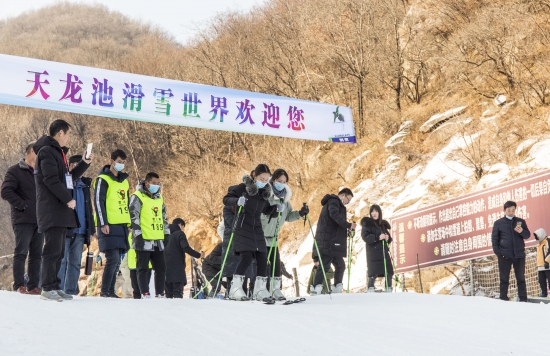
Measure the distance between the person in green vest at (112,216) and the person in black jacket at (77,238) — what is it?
0.47 feet

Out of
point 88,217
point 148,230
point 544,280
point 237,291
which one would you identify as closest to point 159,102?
point 148,230

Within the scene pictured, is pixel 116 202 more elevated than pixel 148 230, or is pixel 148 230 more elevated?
pixel 116 202

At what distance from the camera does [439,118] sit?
2145 cm

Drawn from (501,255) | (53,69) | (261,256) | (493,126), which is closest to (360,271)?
(493,126)

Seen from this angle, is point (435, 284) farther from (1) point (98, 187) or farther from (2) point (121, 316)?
(2) point (121, 316)

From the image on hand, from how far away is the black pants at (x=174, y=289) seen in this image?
11.0 metres

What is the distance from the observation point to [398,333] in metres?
6.15

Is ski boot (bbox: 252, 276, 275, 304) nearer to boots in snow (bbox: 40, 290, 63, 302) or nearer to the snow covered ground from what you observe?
the snow covered ground

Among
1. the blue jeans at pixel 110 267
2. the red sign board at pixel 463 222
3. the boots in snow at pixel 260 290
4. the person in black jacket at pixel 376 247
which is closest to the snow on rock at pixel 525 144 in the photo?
the red sign board at pixel 463 222

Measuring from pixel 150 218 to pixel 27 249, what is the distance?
203 cm

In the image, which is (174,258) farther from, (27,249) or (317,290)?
(27,249)

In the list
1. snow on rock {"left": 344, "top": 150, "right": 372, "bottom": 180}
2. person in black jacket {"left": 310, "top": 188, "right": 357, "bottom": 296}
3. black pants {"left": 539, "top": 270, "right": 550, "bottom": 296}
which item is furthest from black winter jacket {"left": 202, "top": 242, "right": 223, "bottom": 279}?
snow on rock {"left": 344, "top": 150, "right": 372, "bottom": 180}

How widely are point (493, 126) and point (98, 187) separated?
41.8ft

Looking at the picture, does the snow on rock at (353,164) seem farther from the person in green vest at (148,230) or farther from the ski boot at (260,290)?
the ski boot at (260,290)
